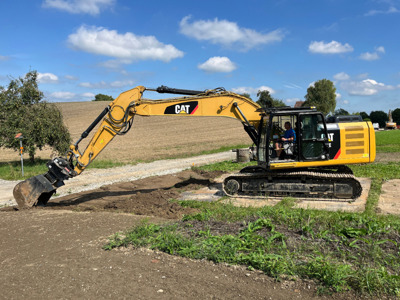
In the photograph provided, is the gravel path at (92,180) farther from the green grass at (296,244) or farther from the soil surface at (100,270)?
the green grass at (296,244)

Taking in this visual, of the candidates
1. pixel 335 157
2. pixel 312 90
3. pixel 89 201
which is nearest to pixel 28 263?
pixel 89 201

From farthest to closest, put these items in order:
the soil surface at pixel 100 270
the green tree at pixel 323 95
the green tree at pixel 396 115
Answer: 1. the green tree at pixel 396 115
2. the green tree at pixel 323 95
3. the soil surface at pixel 100 270

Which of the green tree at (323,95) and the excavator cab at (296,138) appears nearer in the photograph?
the excavator cab at (296,138)

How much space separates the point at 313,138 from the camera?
9773 mm

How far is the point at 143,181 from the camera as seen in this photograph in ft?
46.5

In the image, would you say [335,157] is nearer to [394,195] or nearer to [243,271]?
[394,195]

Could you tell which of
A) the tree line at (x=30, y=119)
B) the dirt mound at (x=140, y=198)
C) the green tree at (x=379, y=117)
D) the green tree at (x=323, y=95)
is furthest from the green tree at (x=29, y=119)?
the green tree at (x=379, y=117)

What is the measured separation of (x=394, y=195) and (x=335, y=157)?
6.85 feet

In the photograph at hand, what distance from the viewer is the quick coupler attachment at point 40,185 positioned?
903 centimetres

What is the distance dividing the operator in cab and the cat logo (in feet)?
8.98

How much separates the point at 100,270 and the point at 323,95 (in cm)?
7456

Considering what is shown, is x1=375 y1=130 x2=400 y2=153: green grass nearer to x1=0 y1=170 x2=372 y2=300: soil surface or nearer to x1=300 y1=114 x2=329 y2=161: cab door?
x1=300 y1=114 x2=329 y2=161: cab door

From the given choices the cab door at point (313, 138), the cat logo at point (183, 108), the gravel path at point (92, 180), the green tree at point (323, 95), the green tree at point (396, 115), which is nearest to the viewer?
the cab door at point (313, 138)

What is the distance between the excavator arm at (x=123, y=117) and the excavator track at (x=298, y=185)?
135cm
